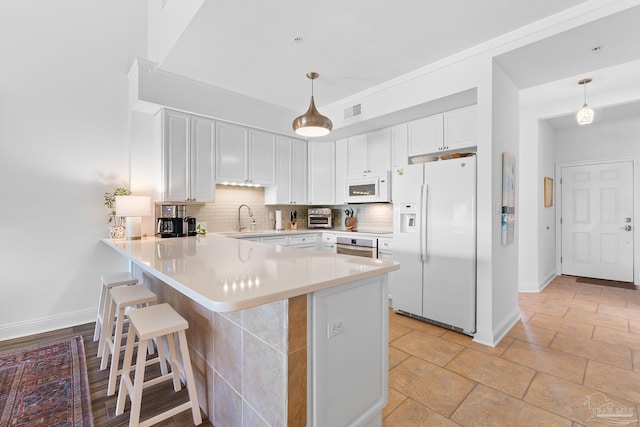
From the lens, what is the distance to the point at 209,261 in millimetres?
1700

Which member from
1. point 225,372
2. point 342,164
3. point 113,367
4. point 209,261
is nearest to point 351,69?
point 342,164

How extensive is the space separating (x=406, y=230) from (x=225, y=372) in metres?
2.47

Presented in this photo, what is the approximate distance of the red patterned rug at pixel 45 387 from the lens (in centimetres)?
181

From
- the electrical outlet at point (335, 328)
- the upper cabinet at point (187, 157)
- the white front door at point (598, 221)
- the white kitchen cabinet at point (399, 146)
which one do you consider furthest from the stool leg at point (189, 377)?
the white front door at point (598, 221)

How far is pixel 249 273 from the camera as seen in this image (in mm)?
1374

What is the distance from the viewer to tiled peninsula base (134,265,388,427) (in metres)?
1.24

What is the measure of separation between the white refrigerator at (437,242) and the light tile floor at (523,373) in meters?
0.24

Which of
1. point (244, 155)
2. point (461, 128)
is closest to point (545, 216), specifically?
point (461, 128)

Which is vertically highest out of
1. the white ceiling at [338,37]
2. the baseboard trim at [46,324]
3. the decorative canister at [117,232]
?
the white ceiling at [338,37]

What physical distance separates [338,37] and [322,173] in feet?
8.31

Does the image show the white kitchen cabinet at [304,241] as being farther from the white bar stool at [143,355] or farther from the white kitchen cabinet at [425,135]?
the white bar stool at [143,355]

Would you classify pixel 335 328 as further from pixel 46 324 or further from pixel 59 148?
pixel 59 148

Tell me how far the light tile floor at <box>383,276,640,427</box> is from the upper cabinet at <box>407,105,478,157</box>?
208cm

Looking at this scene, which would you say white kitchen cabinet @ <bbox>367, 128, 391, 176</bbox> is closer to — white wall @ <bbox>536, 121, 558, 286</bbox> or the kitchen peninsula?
white wall @ <bbox>536, 121, 558, 286</bbox>
